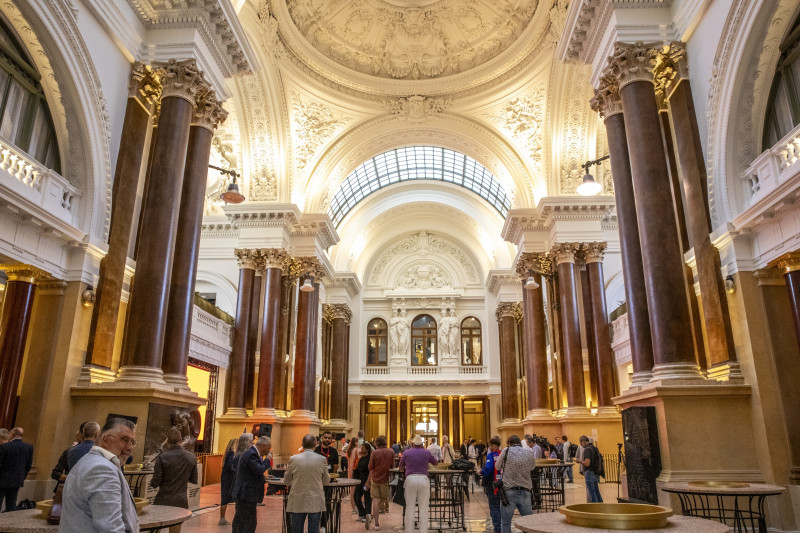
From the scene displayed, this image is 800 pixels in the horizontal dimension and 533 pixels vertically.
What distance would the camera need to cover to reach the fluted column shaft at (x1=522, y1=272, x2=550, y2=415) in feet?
62.5

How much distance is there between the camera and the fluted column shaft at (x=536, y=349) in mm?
19062

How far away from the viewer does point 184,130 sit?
9914mm

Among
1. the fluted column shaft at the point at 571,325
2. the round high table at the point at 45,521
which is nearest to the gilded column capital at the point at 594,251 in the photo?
the fluted column shaft at the point at 571,325

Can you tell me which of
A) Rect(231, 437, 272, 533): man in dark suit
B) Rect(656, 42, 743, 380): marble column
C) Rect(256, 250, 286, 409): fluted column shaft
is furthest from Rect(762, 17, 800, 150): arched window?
Rect(256, 250, 286, 409): fluted column shaft

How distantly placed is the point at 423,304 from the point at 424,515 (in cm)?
2784

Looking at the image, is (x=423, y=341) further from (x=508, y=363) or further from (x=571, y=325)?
(x=571, y=325)

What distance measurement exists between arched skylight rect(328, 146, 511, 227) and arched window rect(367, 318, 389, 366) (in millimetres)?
7307

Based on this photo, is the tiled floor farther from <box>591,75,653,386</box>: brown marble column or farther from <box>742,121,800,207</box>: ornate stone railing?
<box>742,121,800,207</box>: ornate stone railing

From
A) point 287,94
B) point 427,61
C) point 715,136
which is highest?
point 427,61

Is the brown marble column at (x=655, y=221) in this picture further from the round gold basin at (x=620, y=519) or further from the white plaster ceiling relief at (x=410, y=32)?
the white plaster ceiling relief at (x=410, y=32)

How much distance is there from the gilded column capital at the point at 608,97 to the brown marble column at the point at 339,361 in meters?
21.0

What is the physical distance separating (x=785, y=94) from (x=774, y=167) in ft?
4.79

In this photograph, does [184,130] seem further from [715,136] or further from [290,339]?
[290,339]

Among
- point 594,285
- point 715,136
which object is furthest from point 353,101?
point 715,136
